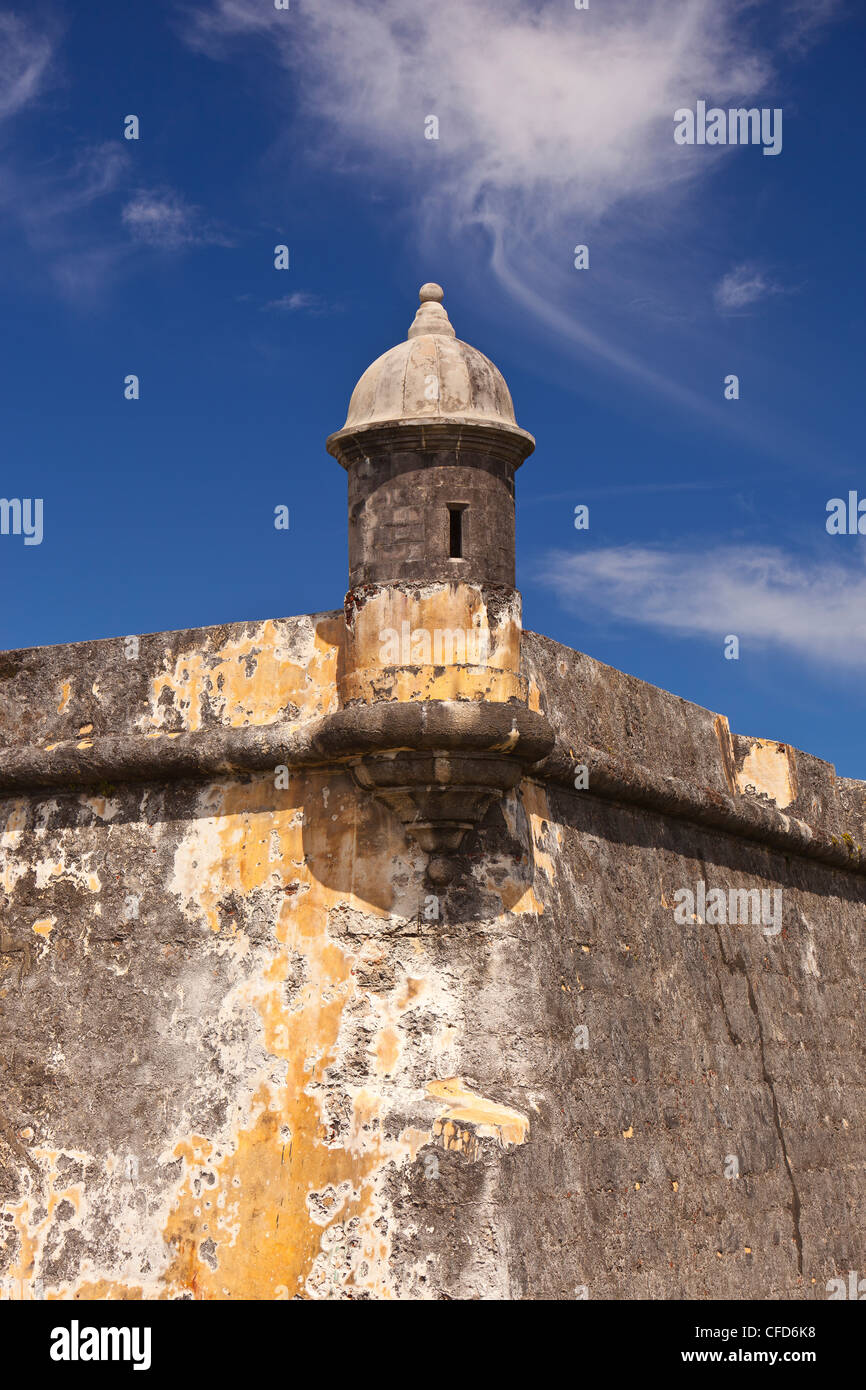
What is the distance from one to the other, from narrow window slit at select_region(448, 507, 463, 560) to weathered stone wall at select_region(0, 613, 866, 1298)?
0.60m

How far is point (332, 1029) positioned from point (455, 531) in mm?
1998

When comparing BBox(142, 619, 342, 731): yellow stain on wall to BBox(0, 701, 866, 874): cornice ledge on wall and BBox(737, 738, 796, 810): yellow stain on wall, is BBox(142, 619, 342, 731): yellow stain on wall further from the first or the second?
BBox(737, 738, 796, 810): yellow stain on wall

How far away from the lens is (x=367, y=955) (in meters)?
6.09

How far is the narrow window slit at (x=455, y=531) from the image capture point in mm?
6293

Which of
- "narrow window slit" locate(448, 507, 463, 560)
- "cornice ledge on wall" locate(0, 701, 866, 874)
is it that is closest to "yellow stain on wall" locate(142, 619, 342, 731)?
"cornice ledge on wall" locate(0, 701, 866, 874)

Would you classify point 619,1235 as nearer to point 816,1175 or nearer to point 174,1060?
point 174,1060

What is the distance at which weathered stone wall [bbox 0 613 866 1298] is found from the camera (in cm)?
590

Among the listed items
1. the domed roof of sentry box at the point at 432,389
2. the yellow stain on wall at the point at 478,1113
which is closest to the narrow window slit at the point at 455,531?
the domed roof of sentry box at the point at 432,389

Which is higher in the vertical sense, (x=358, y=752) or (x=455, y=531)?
(x=455, y=531)

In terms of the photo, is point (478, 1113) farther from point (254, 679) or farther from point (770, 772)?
point (770, 772)

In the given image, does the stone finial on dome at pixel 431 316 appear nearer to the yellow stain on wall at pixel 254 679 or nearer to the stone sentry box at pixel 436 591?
the stone sentry box at pixel 436 591

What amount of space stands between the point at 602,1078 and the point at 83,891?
92.7 inches

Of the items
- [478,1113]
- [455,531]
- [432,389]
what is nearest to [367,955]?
[478,1113]

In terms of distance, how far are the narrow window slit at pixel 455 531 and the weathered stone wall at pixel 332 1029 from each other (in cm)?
60
